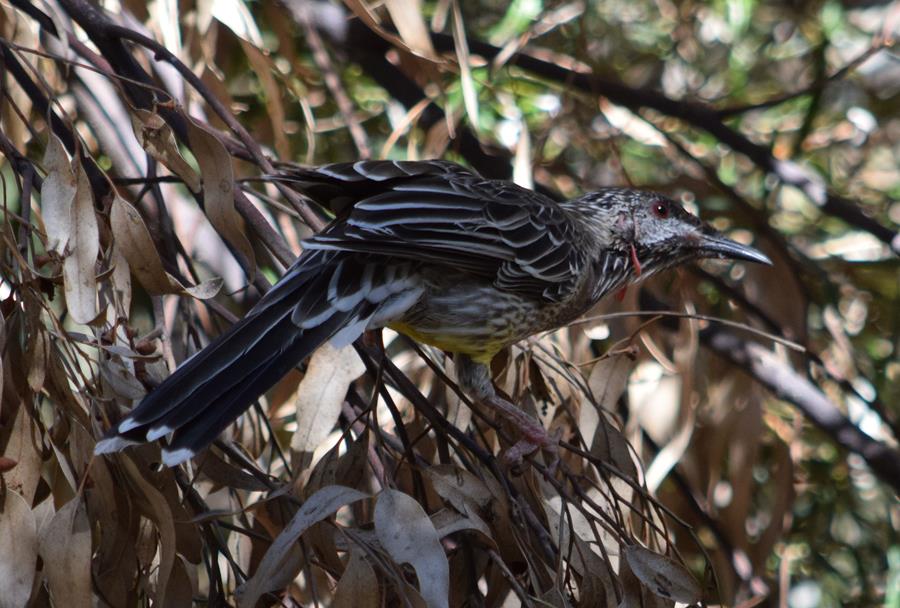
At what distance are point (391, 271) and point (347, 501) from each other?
0.71 metres

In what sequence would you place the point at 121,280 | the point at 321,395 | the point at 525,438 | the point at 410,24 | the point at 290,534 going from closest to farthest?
the point at 290,534
the point at 121,280
the point at 321,395
the point at 525,438
the point at 410,24

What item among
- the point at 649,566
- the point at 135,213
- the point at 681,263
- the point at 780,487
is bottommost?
the point at 780,487

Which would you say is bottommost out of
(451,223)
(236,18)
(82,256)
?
(451,223)

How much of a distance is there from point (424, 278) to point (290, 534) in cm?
82

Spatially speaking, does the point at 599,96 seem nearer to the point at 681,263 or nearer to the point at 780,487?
the point at 681,263

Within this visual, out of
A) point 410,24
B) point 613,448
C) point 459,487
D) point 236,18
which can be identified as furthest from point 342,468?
point 236,18

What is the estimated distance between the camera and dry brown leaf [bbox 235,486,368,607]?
167 cm

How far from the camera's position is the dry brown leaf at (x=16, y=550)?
5.56ft

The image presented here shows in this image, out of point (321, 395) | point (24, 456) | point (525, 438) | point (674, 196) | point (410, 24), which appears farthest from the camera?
point (674, 196)

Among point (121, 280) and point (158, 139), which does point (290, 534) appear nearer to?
point (121, 280)

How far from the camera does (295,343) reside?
2.02 m

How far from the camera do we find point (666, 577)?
1.85 metres

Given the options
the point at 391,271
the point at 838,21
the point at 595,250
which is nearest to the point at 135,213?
the point at 391,271

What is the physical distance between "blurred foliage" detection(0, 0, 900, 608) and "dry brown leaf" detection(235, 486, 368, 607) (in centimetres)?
14
